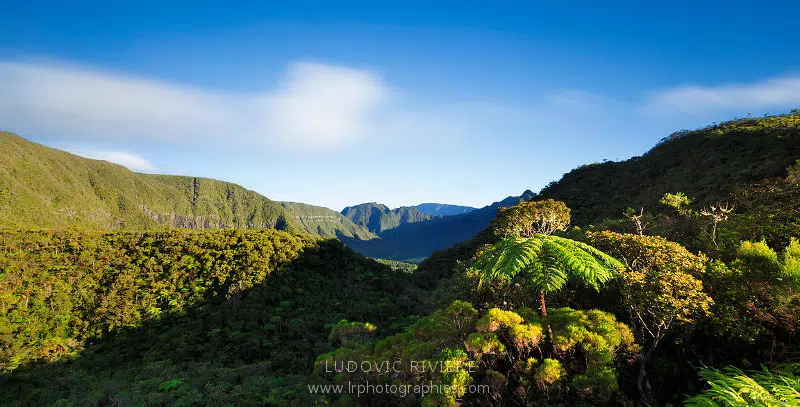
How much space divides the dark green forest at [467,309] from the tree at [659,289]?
4cm

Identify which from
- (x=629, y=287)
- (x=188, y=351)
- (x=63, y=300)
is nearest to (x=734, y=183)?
(x=629, y=287)

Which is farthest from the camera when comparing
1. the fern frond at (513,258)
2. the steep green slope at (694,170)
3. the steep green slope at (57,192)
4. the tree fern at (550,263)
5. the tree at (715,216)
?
the steep green slope at (57,192)

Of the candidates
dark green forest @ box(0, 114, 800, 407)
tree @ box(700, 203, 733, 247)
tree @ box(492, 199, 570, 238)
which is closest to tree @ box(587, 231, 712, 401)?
dark green forest @ box(0, 114, 800, 407)

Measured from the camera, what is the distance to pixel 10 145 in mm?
149125

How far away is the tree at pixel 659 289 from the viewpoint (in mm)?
6188

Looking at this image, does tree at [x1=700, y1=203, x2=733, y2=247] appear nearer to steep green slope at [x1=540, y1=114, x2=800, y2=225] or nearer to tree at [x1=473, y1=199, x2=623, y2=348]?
tree at [x1=473, y1=199, x2=623, y2=348]

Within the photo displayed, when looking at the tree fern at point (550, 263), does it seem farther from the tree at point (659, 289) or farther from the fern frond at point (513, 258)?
the tree at point (659, 289)

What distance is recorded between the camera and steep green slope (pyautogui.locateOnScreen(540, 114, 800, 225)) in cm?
3275

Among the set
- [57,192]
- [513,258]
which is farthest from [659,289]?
[57,192]

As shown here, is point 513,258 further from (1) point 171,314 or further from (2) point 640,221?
(1) point 171,314

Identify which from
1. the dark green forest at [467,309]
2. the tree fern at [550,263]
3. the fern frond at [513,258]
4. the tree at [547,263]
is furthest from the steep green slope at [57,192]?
the tree fern at [550,263]

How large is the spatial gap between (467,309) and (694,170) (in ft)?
177

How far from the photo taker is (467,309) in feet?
24.6

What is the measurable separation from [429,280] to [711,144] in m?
48.8
